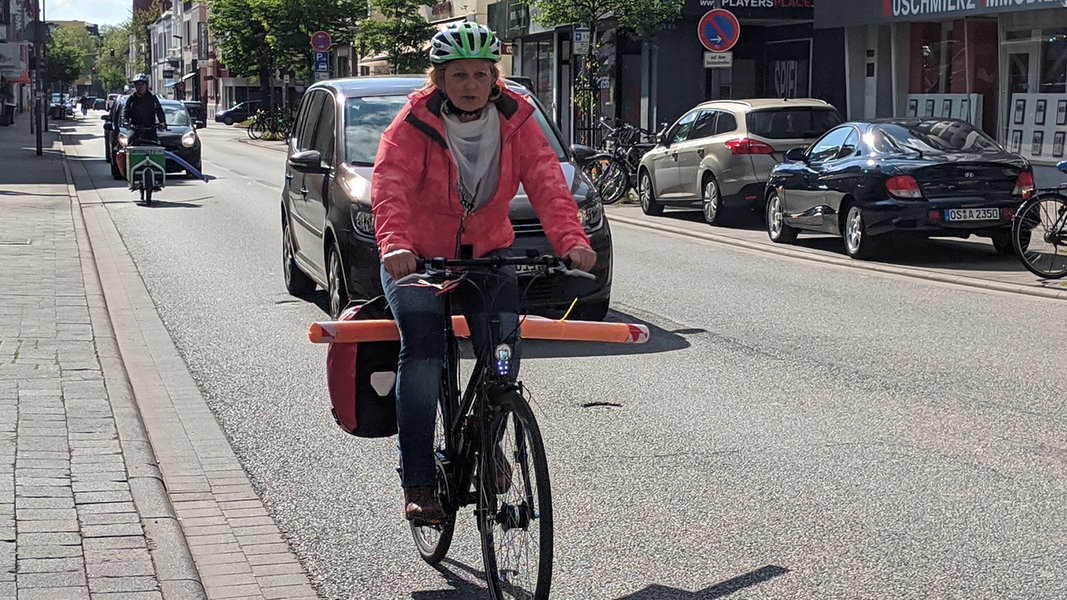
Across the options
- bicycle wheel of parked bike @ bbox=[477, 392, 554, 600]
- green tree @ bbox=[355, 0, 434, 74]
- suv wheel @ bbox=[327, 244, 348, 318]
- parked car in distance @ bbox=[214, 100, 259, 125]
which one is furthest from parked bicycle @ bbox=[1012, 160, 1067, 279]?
parked car in distance @ bbox=[214, 100, 259, 125]

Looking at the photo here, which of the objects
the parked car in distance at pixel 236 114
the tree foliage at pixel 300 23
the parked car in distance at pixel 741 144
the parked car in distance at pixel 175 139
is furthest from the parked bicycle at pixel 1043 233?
the parked car in distance at pixel 236 114

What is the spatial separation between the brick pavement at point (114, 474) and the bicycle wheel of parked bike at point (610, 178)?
13.9 metres

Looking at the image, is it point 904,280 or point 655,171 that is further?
point 655,171

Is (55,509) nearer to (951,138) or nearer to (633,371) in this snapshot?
(633,371)

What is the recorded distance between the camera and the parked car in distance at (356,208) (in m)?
9.61

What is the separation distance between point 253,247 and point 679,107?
18565mm

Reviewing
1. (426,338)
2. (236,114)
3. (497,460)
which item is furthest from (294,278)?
(236,114)

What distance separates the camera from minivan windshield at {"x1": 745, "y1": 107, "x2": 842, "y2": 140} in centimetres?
1955

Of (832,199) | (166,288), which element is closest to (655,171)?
(832,199)

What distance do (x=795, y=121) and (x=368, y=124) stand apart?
33.1 ft

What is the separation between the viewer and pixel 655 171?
22047 mm

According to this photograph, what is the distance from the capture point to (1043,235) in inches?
522

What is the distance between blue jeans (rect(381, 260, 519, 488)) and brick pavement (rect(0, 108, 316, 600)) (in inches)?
23.7

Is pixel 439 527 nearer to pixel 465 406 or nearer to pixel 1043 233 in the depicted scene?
pixel 465 406
